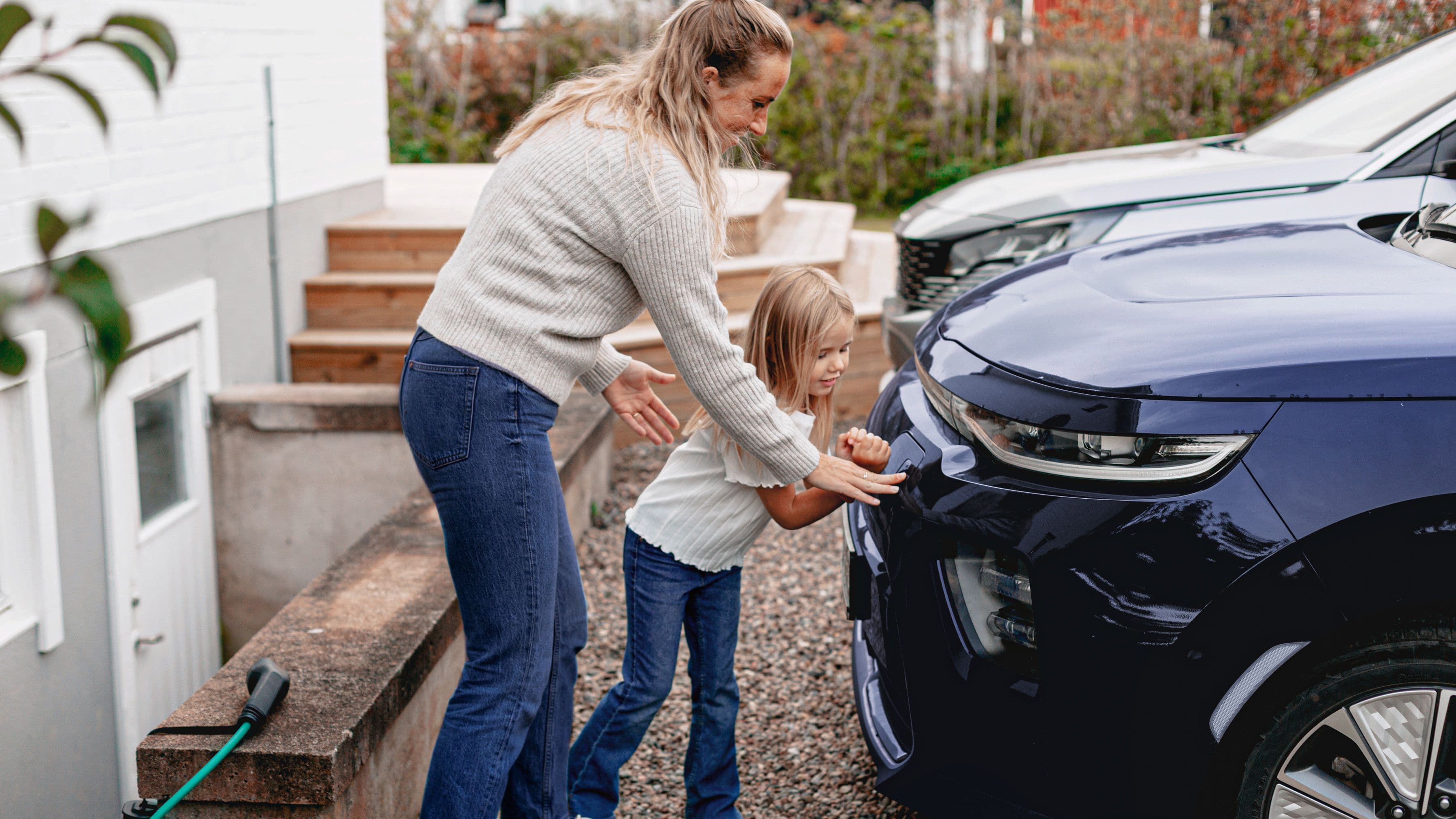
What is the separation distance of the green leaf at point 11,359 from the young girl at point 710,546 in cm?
170

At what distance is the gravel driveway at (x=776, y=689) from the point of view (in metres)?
2.98

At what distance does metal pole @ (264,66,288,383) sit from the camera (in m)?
5.54

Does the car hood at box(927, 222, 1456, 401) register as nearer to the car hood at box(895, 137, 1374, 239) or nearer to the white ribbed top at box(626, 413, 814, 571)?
the white ribbed top at box(626, 413, 814, 571)

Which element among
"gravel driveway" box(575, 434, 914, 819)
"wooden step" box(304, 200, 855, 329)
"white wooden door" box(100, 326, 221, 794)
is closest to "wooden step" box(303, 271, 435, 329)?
"wooden step" box(304, 200, 855, 329)

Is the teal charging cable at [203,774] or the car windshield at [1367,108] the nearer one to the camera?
the teal charging cable at [203,774]

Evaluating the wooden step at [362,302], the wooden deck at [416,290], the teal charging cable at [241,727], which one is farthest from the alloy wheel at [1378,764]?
the wooden step at [362,302]

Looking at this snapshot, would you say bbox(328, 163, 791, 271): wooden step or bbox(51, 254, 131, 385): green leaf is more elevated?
bbox(51, 254, 131, 385): green leaf

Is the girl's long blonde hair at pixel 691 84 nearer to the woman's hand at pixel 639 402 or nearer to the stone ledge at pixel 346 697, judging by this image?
the woman's hand at pixel 639 402

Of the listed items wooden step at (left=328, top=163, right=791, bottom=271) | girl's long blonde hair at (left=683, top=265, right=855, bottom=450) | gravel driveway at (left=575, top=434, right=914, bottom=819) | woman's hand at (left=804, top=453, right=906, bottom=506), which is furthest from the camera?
wooden step at (left=328, top=163, right=791, bottom=271)

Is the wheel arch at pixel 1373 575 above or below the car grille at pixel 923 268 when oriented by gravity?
below

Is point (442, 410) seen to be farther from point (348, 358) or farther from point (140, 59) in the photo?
point (348, 358)

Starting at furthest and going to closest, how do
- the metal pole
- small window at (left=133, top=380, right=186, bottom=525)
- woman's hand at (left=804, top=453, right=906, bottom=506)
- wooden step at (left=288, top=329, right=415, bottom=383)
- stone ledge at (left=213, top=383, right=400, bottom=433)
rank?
wooden step at (left=288, top=329, right=415, bottom=383)
the metal pole
stone ledge at (left=213, top=383, right=400, bottom=433)
small window at (left=133, top=380, right=186, bottom=525)
woman's hand at (left=804, top=453, right=906, bottom=506)

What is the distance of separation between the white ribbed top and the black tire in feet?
3.26

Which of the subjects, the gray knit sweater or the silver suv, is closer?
the gray knit sweater
